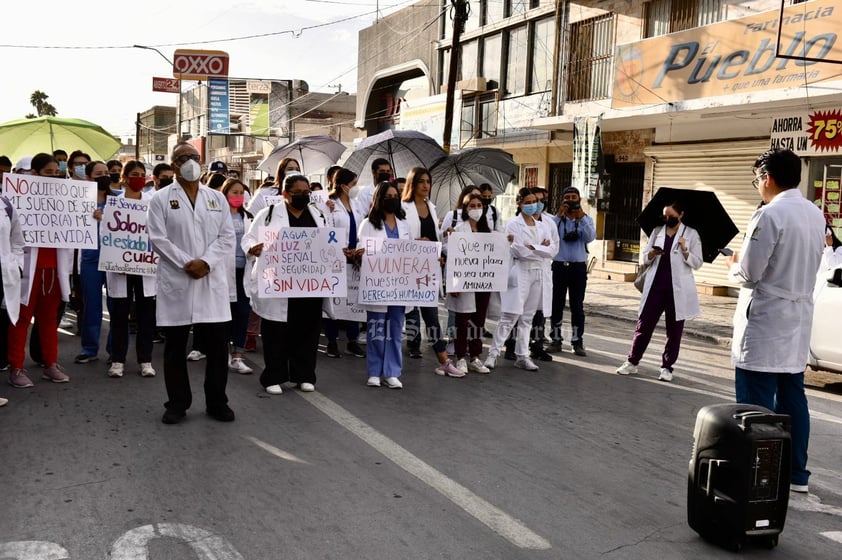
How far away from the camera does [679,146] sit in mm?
19578

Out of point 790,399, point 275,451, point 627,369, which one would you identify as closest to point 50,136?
point 275,451

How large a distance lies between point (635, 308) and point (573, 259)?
19.3 ft

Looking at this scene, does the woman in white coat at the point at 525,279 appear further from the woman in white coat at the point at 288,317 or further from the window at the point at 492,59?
the window at the point at 492,59

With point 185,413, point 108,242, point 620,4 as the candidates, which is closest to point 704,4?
point 620,4

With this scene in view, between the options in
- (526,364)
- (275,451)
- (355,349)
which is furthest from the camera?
(355,349)

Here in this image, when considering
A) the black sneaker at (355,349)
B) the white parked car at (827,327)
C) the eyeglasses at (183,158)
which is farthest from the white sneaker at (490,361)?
the eyeglasses at (183,158)

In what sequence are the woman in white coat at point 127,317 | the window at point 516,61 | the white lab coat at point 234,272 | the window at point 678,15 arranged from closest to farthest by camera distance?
the white lab coat at point 234,272, the woman in white coat at point 127,317, the window at point 678,15, the window at point 516,61

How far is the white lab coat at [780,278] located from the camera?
5133mm

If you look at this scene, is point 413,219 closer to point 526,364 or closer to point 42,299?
point 526,364

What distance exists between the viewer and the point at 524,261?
920 cm

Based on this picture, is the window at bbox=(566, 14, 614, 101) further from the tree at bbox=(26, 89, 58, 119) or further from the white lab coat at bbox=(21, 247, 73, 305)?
the tree at bbox=(26, 89, 58, 119)

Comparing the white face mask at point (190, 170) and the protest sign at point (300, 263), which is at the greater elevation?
the white face mask at point (190, 170)

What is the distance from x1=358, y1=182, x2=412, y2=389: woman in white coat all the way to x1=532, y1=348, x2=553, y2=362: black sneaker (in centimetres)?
222

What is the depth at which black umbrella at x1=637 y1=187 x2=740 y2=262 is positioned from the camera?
884 centimetres
